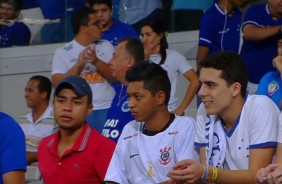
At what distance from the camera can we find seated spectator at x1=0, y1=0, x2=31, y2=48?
10.9m

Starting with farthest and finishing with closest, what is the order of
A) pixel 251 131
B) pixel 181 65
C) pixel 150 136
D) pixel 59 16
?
pixel 59 16, pixel 181 65, pixel 150 136, pixel 251 131

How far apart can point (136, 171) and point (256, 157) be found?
0.96 metres

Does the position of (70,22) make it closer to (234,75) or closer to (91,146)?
(91,146)

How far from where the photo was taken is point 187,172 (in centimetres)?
577

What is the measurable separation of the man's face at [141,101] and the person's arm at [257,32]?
250cm

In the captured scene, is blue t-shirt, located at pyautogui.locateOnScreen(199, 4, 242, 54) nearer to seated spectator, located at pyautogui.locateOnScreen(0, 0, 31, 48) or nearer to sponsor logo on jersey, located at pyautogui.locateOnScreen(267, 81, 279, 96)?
seated spectator, located at pyautogui.locateOnScreen(0, 0, 31, 48)

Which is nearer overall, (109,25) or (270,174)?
(270,174)

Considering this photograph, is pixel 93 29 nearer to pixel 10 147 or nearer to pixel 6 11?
pixel 6 11

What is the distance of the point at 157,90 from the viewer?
22.2ft

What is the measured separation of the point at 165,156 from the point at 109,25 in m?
3.63

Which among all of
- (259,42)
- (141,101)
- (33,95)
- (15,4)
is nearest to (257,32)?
(259,42)

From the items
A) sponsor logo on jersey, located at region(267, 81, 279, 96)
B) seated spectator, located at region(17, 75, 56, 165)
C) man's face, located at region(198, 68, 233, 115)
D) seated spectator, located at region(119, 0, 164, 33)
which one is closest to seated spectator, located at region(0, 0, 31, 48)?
seated spectator, located at region(17, 75, 56, 165)

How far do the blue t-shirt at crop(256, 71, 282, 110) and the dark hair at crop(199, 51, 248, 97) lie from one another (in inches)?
50.1

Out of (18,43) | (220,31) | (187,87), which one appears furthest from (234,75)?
(18,43)
